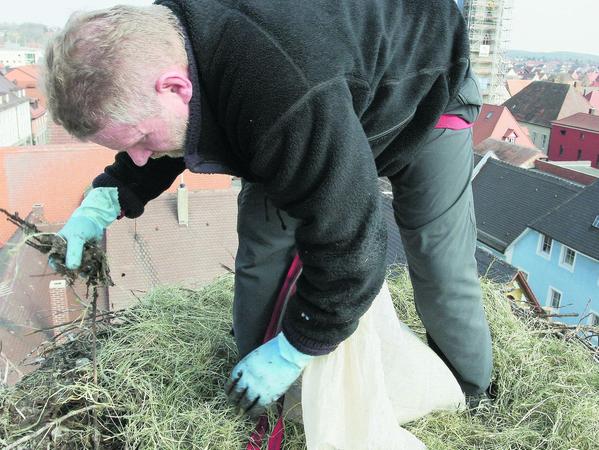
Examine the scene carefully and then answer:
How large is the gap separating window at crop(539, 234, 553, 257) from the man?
14.0m

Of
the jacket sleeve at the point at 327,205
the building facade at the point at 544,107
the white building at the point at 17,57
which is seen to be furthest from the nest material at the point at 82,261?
the white building at the point at 17,57

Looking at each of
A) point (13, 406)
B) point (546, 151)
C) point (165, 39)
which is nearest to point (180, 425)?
point (13, 406)

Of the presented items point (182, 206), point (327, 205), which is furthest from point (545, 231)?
point (327, 205)

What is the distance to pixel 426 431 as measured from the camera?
78.7 inches

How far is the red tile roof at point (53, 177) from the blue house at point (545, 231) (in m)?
7.89

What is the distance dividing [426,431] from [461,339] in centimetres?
35

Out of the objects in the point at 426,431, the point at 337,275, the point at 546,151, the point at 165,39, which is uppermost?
the point at 165,39

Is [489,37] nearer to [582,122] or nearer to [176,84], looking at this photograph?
[582,122]

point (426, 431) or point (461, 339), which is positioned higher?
point (461, 339)

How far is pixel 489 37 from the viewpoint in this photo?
131 feet

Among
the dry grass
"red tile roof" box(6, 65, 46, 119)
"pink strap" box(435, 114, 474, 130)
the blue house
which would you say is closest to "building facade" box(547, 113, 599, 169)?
the blue house

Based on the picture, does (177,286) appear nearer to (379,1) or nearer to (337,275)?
(337,275)

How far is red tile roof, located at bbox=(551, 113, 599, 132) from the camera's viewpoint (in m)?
29.8

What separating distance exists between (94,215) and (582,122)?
108 feet
